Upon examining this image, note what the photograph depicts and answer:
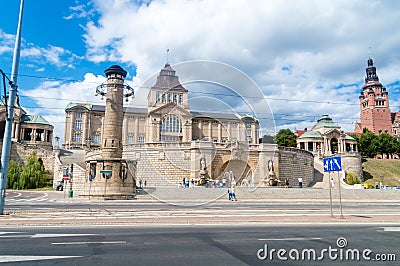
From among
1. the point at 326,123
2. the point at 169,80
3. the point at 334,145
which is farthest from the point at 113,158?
the point at 326,123

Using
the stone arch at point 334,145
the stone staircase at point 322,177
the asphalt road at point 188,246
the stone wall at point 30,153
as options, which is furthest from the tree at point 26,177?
the stone arch at point 334,145

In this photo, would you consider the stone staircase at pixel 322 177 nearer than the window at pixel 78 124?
Yes

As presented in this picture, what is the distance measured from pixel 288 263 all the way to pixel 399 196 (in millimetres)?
40515

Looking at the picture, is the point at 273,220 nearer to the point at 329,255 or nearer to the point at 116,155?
the point at 329,255

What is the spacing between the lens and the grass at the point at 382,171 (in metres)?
82.3

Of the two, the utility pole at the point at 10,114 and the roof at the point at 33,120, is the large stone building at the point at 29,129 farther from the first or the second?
the utility pole at the point at 10,114

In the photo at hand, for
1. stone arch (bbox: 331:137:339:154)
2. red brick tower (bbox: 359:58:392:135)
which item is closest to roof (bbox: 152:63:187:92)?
stone arch (bbox: 331:137:339:154)

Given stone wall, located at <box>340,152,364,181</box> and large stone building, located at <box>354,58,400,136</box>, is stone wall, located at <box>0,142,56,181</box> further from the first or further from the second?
large stone building, located at <box>354,58,400,136</box>

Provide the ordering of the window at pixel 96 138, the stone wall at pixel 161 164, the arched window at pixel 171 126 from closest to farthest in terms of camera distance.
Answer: the stone wall at pixel 161 164 < the arched window at pixel 171 126 < the window at pixel 96 138

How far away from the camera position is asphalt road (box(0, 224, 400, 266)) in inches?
269

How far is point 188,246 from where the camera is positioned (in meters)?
8.38

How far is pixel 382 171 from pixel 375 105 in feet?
189

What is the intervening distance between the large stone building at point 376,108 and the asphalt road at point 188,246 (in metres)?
139

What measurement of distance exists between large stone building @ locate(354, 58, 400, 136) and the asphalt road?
139 meters
